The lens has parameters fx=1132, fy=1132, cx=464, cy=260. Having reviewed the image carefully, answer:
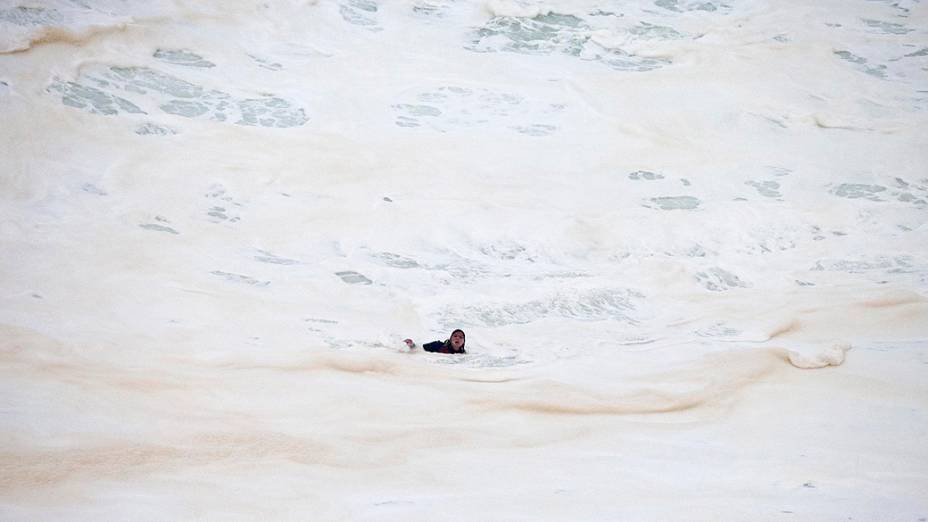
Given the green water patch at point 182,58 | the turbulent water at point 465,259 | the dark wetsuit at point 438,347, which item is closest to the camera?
the turbulent water at point 465,259

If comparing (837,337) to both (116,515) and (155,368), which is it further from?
(116,515)

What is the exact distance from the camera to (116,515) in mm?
4527

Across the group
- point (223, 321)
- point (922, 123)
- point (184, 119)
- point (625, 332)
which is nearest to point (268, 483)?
point (223, 321)

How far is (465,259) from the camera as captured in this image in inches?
366

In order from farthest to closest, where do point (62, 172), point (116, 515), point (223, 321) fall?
1. point (62, 172)
2. point (223, 321)
3. point (116, 515)

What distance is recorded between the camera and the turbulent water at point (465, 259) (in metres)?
5.43

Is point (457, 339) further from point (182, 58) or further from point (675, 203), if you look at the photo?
point (182, 58)

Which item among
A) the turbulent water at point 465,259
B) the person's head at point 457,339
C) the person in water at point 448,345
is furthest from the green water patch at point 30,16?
the person's head at point 457,339

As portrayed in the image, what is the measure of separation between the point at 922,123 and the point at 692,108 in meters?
2.55

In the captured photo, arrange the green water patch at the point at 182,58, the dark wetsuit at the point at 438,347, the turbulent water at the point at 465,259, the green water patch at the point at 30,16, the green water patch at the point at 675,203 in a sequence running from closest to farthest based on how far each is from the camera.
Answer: the turbulent water at the point at 465,259 → the dark wetsuit at the point at 438,347 → the green water patch at the point at 675,203 → the green water patch at the point at 30,16 → the green water patch at the point at 182,58

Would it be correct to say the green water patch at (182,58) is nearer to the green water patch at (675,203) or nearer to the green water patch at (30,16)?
the green water patch at (30,16)

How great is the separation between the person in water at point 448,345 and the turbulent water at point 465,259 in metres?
0.10

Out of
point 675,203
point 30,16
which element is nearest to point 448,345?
point 675,203

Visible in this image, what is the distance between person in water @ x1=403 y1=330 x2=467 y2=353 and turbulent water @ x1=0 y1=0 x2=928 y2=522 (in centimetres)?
10
